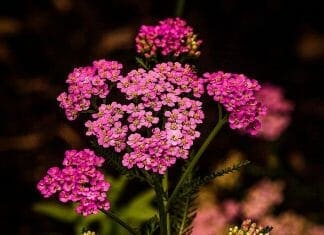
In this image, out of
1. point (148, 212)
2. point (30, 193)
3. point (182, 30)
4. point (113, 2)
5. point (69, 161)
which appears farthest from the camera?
point (113, 2)

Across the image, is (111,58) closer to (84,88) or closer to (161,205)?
(84,88)

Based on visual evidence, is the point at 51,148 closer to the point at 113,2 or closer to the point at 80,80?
the point at 113,2

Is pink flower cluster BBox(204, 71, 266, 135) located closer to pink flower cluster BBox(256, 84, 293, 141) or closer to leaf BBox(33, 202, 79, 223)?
pink flower cluster BBox(256, 84, 293, 141)

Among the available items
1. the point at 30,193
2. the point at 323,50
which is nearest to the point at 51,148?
the point at 30,193

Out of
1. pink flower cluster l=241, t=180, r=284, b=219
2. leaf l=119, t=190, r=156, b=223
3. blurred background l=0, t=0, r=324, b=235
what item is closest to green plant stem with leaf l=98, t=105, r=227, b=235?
pink flower cluster l=241, t=180, r=284, b=219

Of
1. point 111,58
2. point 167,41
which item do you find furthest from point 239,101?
point 111,58
